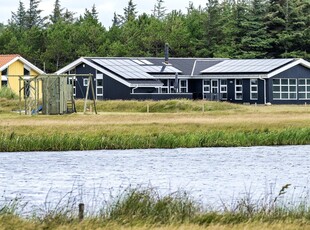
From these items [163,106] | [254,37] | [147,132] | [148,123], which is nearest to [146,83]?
[163,106]

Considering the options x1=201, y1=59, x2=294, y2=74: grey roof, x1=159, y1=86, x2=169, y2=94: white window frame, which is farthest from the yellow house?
x1=201, y1=59, x2=294, y2=74: grey roof

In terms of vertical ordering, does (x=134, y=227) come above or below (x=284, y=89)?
below

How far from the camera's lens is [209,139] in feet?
132

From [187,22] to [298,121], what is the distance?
59592 mm

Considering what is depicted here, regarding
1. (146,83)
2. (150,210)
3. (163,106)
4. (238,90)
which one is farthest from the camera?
(238,90)

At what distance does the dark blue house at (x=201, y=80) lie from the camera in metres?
71.9

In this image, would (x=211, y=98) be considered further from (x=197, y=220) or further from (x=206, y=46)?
(x=197, y=220)

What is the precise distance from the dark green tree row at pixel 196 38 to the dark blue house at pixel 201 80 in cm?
1443

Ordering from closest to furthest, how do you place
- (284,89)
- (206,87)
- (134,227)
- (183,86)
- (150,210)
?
(134,227) → (150,210) → (284,89) → (206,87) → (183,86)

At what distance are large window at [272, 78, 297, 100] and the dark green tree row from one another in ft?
49.4

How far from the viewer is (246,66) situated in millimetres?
75250

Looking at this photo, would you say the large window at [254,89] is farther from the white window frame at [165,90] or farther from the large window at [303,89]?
the white window frame at [165,90]

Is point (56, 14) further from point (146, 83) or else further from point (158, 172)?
point (158, 172)

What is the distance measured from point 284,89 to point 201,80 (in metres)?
6.99
